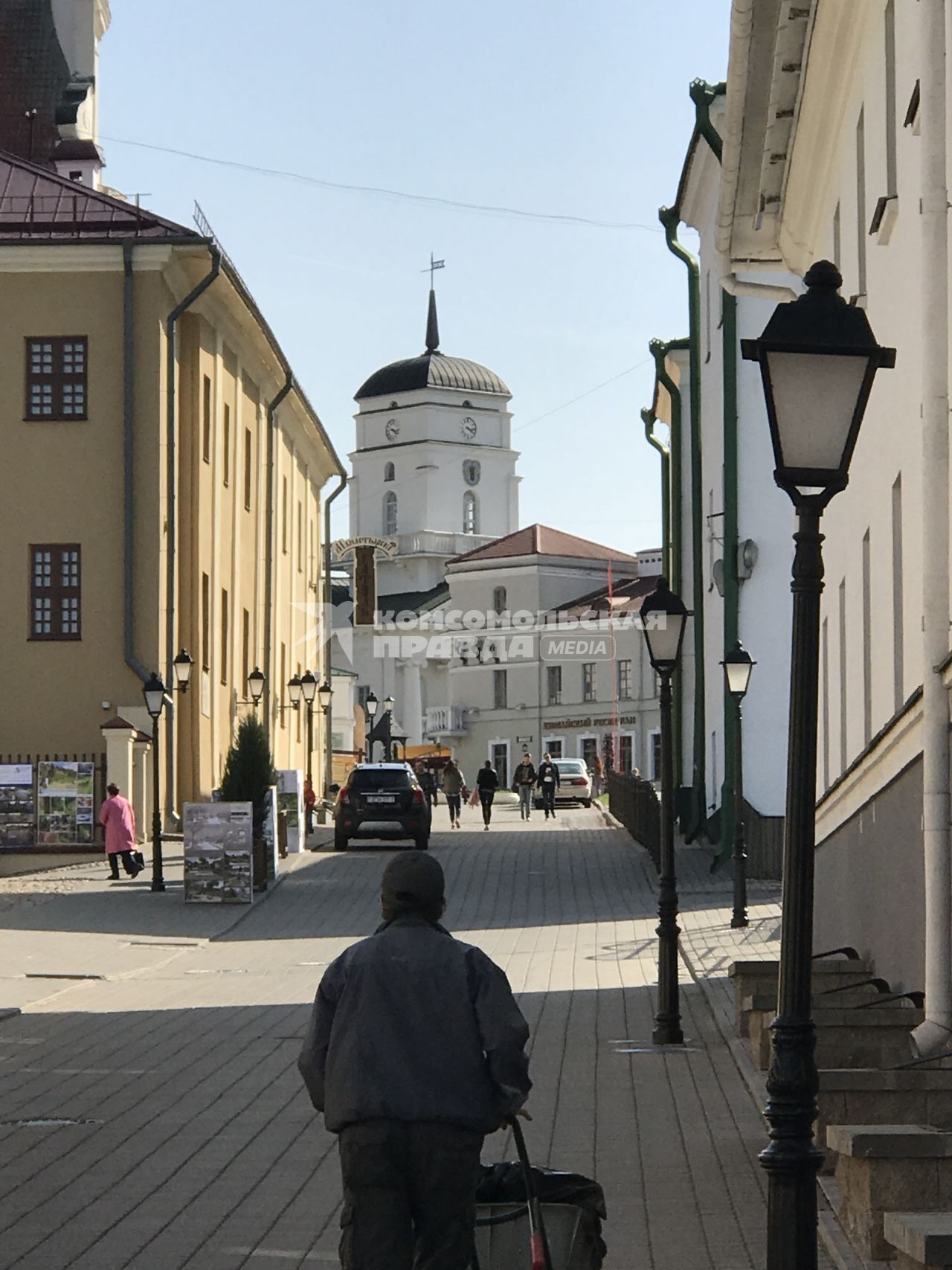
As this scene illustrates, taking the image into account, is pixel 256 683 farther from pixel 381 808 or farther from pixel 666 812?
pixel 666 812

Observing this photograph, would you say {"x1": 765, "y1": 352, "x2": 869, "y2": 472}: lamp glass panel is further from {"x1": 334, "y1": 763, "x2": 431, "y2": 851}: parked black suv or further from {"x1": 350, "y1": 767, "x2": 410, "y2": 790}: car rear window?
{"x1": 350, "y1": 767, "x2": 410, "y2": 790}: car rear window

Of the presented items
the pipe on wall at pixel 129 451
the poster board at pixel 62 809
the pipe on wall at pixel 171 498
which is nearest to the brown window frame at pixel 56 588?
the pipe on wall at pixel 129 451

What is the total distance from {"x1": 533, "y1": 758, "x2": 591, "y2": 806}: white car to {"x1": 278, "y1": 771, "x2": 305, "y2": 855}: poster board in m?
24.7

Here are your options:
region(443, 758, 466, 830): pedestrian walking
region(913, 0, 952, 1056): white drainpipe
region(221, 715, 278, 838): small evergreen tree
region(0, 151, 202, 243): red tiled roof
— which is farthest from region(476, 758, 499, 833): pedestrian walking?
region(913, 0, 952, 1056): white drainpipe

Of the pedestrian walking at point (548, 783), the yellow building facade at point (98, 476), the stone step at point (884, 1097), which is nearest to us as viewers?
the stone step at point (884, 1097)

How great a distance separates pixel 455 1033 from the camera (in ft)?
19.7

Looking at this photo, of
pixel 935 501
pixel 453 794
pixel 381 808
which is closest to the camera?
pixel 935 501

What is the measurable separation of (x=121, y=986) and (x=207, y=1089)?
6.87 metres

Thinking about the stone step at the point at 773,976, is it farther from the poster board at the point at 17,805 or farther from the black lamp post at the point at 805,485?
the poster board at the point at 17,805

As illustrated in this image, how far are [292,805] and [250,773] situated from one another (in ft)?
27.3

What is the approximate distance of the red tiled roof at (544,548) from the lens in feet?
332

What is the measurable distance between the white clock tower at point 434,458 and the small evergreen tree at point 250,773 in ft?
285

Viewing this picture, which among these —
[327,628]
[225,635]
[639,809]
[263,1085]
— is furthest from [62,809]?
[327,628]

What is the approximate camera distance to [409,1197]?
594cm
